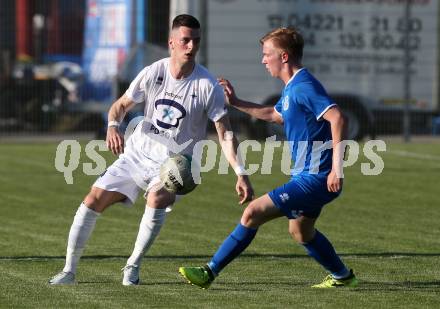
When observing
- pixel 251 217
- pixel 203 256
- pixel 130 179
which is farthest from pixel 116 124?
pixel 203 256

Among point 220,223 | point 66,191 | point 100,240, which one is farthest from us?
point 66,191

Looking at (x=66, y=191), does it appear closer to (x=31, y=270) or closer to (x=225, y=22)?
(x=31, y=270)

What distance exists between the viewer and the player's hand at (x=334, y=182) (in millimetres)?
8414

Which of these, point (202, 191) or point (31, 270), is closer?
point (31, 270)

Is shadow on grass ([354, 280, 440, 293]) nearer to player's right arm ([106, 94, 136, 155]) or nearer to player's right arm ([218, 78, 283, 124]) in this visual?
player's right arm ([218, 78, 283, 124])

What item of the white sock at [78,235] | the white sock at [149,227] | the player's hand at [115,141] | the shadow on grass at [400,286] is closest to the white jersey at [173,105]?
the player's hand at [115,141]

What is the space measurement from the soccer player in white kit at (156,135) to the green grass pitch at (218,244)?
370mm

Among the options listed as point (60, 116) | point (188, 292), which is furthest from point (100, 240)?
point (60, 116)

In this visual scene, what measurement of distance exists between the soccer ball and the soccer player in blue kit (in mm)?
514

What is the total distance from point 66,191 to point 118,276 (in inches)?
288

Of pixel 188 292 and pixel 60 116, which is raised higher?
pixel 188 292

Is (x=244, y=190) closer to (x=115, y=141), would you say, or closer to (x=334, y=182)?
(x=334, y=182)

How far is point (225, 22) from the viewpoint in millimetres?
26047

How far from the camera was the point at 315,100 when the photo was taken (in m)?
Answer: 8.53
